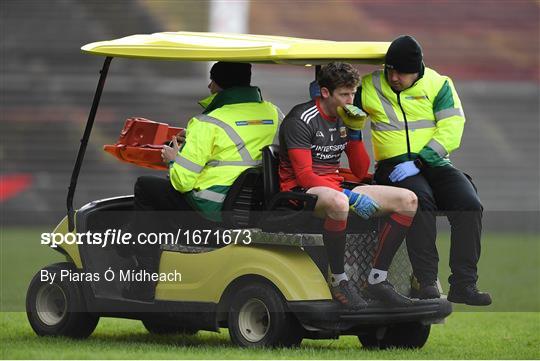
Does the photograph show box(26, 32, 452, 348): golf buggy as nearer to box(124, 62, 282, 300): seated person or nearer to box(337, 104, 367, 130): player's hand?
box(124, 62, 282, 300): seated person

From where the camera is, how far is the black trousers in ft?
25.8

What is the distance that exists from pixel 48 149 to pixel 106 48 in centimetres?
1512

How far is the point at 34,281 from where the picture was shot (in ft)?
29.0

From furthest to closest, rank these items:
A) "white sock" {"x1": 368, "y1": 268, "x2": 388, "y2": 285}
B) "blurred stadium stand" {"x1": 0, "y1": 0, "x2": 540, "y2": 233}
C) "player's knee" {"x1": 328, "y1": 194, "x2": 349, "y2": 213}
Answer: "blurred stadium stand" {"x1": 0, "y1": 0, "x2": 540, "y2": 233}, "white sock" {"x1": 368, "y1": 268, "x2": 388, "y2": 285}, "player's knee" {"x1": 328, "y1": 194, "x2": 349, "y2": 213}

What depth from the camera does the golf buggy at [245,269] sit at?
25.6ft

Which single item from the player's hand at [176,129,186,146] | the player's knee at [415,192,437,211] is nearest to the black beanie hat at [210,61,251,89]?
the player's hand at [176,129,186,146]

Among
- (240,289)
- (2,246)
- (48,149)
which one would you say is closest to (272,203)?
(240,289)

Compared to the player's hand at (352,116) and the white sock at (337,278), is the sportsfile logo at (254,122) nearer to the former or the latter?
the player's hand at (352,116)

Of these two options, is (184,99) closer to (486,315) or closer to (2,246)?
(2,246)

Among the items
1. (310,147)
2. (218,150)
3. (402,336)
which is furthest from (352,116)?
(402,336)

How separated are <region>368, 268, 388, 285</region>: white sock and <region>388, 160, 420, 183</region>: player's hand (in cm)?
49

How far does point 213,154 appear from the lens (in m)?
8.09

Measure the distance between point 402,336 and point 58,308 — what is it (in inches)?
79.5

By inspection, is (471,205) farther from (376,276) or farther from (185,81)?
(185,81)
